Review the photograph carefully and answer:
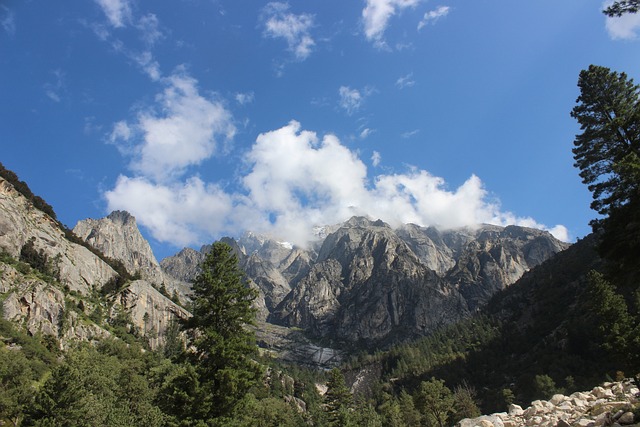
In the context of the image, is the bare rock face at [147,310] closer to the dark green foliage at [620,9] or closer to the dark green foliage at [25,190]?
the dark green foliage at [25,190]

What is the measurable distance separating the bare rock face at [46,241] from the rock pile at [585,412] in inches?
4854

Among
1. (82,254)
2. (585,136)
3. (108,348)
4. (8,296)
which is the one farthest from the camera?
(82,254)

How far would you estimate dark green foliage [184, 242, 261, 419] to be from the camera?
2136 cm

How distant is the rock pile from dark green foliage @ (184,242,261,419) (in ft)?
51.9

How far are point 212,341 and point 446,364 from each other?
7337 inches

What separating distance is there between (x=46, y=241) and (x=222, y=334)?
5065 inches

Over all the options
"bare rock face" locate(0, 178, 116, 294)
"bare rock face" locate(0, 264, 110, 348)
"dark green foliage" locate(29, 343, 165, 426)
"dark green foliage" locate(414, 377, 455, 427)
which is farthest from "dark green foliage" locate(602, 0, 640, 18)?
"bare rock face" locate(0, 178, 116, 294)

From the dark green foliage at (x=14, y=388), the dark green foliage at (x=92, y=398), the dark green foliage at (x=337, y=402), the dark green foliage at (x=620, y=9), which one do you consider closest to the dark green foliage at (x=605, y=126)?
the dark green foliage at (x=620, y=9)

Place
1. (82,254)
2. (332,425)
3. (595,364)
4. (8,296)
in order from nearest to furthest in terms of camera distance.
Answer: (332,425) < (8,296) < (595,364) < (82,254)

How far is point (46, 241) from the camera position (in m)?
121

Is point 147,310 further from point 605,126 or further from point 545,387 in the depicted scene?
point 605,126

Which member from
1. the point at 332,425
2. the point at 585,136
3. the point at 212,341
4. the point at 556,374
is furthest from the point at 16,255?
the point at 556,374

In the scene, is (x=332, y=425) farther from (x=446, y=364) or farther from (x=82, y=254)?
(x=446, y=364)

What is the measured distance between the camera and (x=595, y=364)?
12056 cm
